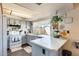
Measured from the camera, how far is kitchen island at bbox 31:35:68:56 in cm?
124

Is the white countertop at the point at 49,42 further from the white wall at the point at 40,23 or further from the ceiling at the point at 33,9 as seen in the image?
the ceiling at the point at 33,9

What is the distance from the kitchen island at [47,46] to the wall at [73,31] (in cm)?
8

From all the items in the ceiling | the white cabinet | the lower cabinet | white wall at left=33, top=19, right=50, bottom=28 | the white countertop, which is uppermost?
the ceiling

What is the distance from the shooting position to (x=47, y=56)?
127cm

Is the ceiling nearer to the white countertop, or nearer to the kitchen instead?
the kitchen

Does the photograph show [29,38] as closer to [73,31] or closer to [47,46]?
[47,46]

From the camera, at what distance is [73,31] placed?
1.26 metres

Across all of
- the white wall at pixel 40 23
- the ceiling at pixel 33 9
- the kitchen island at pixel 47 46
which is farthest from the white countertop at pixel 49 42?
the ceiling at pixel 33 9

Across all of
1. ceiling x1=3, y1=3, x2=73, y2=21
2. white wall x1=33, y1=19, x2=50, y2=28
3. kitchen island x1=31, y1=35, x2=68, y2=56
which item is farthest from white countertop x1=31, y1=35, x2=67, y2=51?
ceiling x1=3, y1=3, x2=73, y2=21

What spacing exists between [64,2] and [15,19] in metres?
0.69

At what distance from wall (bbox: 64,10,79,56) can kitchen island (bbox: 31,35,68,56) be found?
8 centimetres

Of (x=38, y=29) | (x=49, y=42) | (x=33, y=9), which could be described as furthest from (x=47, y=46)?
(x=33, y=9)

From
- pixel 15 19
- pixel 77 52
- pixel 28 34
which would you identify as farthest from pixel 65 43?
pixel 15 19

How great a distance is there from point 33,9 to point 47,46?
0.53 m
